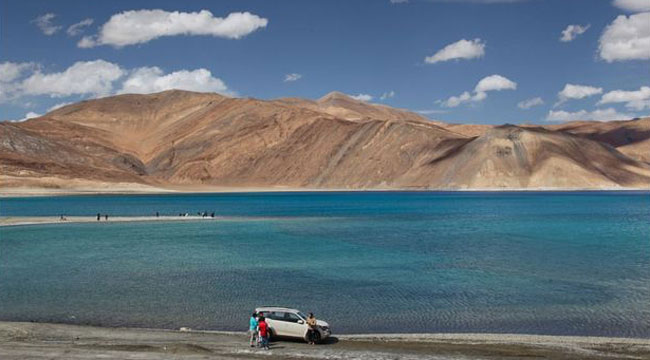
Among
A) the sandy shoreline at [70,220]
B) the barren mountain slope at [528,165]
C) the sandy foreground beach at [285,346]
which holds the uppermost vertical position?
the barren mountain slope at [528,165]

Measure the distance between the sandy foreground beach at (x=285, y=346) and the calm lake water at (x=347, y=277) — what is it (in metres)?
1.89

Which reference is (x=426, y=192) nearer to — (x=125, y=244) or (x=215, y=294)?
(x=125, y=244)

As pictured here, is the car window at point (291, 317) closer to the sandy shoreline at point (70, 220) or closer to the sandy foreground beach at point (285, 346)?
the sandy foreground beach at point (285, 346)

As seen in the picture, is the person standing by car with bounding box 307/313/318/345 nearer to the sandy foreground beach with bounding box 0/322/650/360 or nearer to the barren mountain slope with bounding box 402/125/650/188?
the sandy foreground beach with bounding box 0/322/650/360

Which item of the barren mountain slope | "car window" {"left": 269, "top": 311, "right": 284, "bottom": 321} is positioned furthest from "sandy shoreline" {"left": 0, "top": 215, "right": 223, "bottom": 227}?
the barren mountain slope

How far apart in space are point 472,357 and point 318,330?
204 inches

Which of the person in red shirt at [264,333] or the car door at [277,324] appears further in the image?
the car door at [277,324]

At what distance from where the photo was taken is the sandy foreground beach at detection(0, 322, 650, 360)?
813 inches

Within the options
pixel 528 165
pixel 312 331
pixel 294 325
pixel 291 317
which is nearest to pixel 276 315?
pixel 291 317

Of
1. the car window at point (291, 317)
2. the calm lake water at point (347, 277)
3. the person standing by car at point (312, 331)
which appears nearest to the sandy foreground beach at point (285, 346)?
the person standing by car at point (312, 331)

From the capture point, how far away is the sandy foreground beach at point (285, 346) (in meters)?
20.6

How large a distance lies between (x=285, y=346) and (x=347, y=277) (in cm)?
1490

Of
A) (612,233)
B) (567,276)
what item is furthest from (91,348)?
(612,233)

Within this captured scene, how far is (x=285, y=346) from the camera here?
23.2 m
